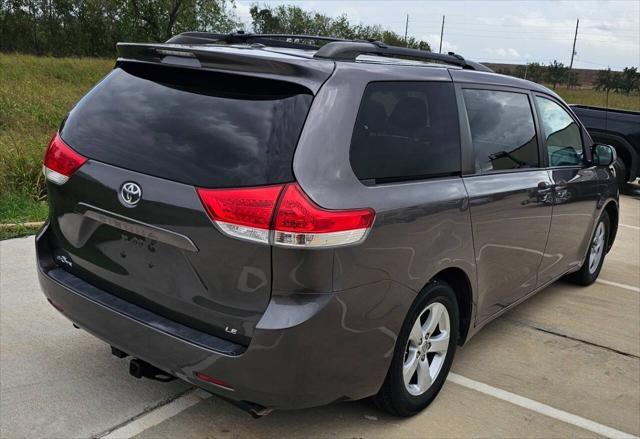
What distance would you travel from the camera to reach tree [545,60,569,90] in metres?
60.8

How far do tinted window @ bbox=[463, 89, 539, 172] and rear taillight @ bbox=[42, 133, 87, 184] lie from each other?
6.67 ft

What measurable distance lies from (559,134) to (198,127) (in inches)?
124

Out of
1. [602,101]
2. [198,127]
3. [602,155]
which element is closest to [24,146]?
[198,127]

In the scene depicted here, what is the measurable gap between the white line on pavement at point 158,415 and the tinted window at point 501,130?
196 cm

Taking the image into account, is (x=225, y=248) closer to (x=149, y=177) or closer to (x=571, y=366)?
(x=149, y=177)

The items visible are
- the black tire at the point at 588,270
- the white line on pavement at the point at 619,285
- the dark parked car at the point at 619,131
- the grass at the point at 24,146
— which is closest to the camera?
the black tire at the point at 588,270

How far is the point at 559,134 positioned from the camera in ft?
15.0

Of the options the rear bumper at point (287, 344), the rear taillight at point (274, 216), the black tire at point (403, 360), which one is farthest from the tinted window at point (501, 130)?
the rear taillight at point (274, 216)

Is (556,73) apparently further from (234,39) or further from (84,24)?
(234,39)

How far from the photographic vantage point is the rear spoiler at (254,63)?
8.01 feet

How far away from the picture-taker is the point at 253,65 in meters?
2.47

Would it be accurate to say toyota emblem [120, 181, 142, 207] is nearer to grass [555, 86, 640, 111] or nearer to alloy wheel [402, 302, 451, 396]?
alloy wheel [402, 302, 451, 396]

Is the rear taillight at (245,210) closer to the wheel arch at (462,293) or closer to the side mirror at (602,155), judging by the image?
the wheel arch at (462,293)

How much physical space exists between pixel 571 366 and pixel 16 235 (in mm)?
4772
